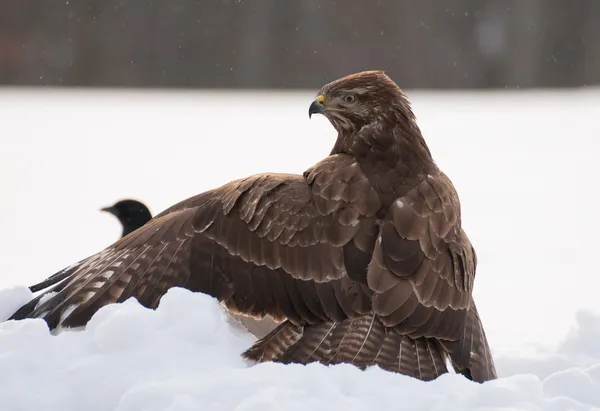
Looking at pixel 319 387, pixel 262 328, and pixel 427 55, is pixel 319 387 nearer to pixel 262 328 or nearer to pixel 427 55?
pixel 262 328

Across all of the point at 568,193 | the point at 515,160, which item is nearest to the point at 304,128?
the point at 515,160

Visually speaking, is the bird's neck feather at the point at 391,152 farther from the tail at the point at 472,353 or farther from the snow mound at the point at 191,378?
the snow mound at the point at 191,378

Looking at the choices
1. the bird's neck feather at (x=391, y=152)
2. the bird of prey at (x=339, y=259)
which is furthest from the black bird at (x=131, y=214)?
the bird's neck feather at (x=391, y=152)

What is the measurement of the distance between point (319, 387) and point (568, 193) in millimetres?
10598

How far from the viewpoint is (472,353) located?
16.9 feet

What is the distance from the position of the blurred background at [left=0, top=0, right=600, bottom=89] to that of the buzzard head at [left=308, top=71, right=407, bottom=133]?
2191cm

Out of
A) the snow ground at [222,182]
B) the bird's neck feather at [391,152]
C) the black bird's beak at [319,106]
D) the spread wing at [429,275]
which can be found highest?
the black bird's beak at [319,106]

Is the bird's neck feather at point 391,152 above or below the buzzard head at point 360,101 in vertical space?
below

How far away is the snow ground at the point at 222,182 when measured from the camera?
418 centimetres

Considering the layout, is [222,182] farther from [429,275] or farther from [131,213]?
[429,275]

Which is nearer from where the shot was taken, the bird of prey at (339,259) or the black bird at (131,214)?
the bird of prey at (339,259)

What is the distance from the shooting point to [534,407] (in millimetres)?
4082

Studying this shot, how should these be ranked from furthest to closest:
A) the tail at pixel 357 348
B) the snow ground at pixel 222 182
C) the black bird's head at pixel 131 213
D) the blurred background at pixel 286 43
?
the blurred background at pixel 286 43, the black bird's head at pixel 131 213, the tail at pixel 357 348, the snow ground at pixel 222 182

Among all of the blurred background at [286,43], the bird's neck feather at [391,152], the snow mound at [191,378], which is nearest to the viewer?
the snow mound at [191,378]
